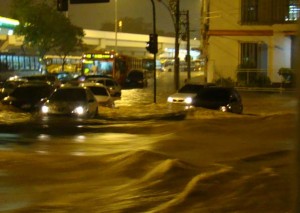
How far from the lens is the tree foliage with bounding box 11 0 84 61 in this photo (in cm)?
7369

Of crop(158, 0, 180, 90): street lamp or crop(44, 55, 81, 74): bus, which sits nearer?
crop(158, 0, 180, 90): street lamp

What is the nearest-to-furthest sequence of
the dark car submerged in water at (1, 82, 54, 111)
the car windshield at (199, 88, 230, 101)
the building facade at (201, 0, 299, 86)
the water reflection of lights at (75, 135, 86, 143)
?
the water reflection of lights at (75, 135, 86, 143) < the car windshield at (199, 88, 230, 101) < the dark car submerged in water at (1, 82, 54, 111) < the building facade at (201, 0, 299, 86)

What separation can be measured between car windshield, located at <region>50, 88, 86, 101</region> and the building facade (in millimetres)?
29565

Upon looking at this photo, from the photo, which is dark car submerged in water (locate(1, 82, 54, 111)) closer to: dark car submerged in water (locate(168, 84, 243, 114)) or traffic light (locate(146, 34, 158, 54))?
dark car submerged in water (locate(168, 84, 243, 114))

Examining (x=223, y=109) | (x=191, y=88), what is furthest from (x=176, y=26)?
(x=223, y=109)

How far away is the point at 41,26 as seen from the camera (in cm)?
7356

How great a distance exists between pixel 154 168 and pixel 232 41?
43148 millimetres

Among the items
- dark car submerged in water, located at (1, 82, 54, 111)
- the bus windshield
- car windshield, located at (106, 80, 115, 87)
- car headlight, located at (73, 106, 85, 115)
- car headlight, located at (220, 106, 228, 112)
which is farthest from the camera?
the bus windshield

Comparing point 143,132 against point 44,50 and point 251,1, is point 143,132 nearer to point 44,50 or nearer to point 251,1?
point 251,1

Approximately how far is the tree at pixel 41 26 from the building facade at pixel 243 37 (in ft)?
84.1

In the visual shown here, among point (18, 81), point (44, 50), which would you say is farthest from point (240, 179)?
point (44, 50)

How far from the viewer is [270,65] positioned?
2032 inches

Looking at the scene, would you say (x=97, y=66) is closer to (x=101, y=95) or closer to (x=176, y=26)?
(x=176, y=26)

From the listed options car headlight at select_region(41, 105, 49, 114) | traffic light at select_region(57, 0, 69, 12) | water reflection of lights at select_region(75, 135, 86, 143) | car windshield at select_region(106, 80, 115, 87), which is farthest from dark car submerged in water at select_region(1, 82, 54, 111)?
car windshield at select_region(106, 80, 115, 87)
